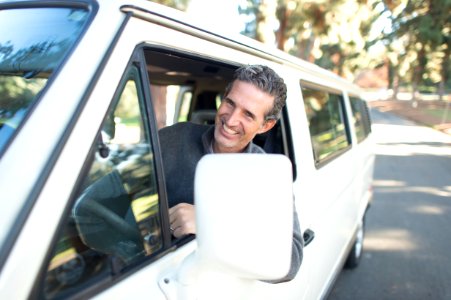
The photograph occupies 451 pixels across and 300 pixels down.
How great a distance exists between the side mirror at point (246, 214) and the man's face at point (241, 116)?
0.91m

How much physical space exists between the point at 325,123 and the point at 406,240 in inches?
114

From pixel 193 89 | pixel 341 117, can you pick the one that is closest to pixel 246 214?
pixel 341 117

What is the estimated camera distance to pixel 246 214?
892mm

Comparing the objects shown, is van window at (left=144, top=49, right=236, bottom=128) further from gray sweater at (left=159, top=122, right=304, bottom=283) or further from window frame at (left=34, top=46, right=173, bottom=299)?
window frame at (left=34, top=46, right=173, bottom=299)

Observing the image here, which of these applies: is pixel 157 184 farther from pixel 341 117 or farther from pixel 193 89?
pixel 193 89

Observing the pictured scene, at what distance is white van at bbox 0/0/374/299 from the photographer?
91cm

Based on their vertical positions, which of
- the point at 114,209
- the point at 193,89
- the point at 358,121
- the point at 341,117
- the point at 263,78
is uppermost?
the point at 193,89

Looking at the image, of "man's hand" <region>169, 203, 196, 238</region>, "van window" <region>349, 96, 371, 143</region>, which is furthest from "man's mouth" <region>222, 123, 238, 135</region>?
"van window" <region>349, 96, 371, 143</region>

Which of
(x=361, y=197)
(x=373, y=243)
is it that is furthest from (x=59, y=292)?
(x=373, y=243)

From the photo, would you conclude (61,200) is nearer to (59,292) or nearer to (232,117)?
(59,292)

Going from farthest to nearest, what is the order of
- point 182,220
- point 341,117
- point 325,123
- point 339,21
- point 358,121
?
1. point 339,21
2. point 358,121
3. point 341,117
4. point 325,123
5. point 182,220

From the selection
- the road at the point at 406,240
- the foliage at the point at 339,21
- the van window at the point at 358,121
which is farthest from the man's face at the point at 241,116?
the foliage at the point at 339,21

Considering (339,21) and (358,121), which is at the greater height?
(339,21)

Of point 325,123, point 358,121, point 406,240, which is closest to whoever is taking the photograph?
point 325,123
